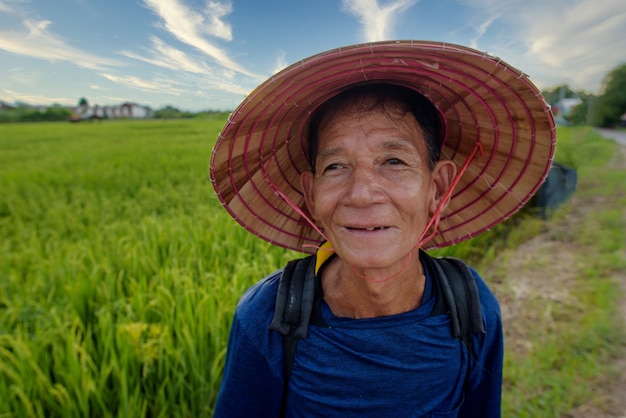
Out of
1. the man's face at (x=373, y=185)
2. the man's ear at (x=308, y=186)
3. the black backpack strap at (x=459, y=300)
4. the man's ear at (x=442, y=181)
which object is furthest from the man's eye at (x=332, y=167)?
the black backpack strap at (x=459, y=300)

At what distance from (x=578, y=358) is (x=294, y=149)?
2158 mm

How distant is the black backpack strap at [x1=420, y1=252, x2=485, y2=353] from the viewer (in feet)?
3.50

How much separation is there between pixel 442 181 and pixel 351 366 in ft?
1.92

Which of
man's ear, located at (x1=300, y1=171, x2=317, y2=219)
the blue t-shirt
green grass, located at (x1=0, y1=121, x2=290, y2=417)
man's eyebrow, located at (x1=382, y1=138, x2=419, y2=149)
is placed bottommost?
green grass, located at (x1=0, y1=121, x2=290, y2=417)

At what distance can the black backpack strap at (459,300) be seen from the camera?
1.07m

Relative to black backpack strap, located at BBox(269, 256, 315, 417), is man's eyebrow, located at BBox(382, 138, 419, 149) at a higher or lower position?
higher

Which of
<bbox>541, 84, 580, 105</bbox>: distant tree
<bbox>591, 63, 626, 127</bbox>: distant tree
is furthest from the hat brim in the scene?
<bbox>591, 63, 626, 127</bbox>: distant tree

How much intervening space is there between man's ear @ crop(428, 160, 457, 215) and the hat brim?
130mm

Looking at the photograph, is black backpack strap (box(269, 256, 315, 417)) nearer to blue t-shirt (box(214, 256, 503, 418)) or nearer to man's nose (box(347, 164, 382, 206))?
blue t-shirt (box(214, 256, 503, 418))

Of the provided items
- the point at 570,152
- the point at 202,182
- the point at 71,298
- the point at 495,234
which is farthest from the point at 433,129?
the point at 570,152

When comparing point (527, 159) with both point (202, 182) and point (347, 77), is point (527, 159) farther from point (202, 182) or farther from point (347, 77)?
point (202, 182)

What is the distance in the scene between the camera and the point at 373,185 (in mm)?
955

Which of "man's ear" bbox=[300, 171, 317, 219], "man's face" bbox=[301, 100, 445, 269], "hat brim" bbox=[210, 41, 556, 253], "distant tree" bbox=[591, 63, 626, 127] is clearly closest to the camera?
"hat brim" bbox=[210, 41, 556, 253]

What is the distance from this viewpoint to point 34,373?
5.98 ft
